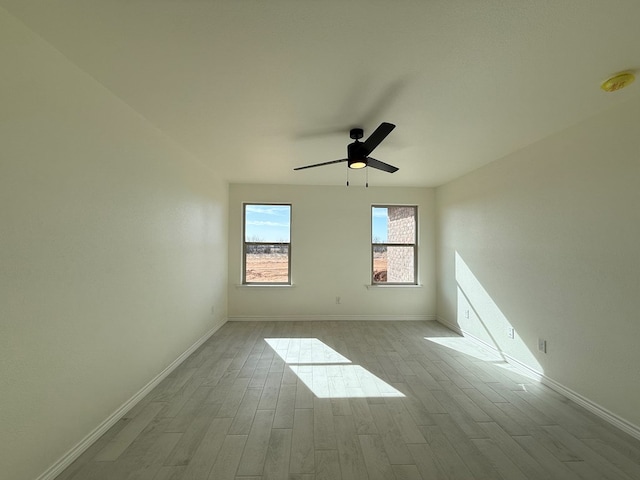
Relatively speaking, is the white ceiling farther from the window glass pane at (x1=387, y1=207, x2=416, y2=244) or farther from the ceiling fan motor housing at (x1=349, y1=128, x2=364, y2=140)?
the window glass pane at (x1=387, y1=207, x2=416, y2=244)

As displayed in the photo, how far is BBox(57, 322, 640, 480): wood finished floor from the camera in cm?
162

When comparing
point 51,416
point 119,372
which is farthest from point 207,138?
point 51,416

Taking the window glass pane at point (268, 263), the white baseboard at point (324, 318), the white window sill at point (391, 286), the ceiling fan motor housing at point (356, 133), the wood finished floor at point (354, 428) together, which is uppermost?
the ceiling fan motor housing at point (356, 133)

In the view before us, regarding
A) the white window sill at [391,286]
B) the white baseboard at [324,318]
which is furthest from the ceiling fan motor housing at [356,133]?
the white baseboard at [324,318]

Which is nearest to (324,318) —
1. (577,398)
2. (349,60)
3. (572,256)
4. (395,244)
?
(395,244)

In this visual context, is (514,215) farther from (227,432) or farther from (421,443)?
(227,432)

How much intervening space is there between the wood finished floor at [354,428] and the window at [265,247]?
1890 millimetres

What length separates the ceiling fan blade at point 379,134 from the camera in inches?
78.0

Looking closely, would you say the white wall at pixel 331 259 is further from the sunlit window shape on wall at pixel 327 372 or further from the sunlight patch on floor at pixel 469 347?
the sunlit window shape on wall at pixel 327 372

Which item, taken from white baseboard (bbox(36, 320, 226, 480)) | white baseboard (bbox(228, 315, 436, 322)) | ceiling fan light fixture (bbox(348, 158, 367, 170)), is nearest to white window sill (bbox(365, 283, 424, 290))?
white baseboard (bbox(228, 315, 436, 322))

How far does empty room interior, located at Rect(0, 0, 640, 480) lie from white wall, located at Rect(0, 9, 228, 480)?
0.04ft

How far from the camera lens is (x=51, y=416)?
154 centimetres

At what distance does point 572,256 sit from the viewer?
7.92 ft

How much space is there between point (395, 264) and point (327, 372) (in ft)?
9.07
